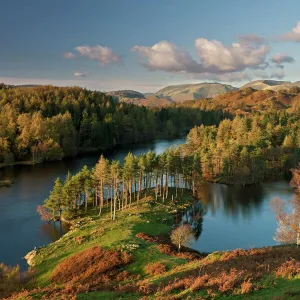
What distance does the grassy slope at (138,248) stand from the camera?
23359 mm

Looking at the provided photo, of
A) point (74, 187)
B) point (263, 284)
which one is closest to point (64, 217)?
point (74, 187)

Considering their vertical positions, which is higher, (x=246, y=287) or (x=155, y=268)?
(x=246, y=287)

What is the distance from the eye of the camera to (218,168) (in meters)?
113

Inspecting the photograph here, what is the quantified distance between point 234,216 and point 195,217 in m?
9.55

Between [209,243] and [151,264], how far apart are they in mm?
24033

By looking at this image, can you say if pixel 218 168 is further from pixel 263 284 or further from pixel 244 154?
pixel 263 284

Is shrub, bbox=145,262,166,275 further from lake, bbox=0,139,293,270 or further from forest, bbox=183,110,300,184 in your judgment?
forest, bbox=183,110,300,184

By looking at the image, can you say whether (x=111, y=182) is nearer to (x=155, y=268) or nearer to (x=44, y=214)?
(x=44, y=214)

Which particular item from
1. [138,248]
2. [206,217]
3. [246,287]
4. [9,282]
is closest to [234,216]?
[206,217]

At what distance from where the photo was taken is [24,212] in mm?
73875

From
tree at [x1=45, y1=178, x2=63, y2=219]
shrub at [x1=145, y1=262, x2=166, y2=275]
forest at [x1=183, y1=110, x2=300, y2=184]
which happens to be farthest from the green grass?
forest at [x1=183, y1=110, x2=300, y2=184]

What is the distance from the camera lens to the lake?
5934 cm

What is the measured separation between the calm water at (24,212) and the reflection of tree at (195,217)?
A: 26119 mm

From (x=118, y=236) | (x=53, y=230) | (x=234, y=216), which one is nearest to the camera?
(x=118, y=236)
